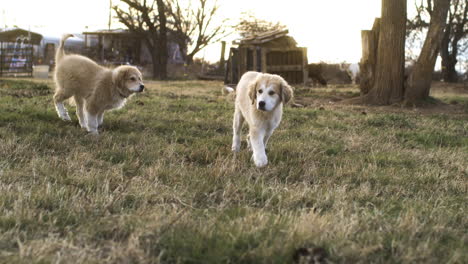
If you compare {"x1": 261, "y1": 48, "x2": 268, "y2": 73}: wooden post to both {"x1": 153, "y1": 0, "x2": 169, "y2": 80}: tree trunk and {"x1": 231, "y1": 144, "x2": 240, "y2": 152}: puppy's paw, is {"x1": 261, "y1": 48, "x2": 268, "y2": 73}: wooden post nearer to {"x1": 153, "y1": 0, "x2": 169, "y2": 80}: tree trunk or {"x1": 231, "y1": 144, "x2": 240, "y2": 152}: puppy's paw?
{"x1": 153, "y1": 0, "x2": 169, "y2": 80}: tree trunk

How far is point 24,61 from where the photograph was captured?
26.9 m

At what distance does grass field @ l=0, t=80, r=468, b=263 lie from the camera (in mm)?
2646

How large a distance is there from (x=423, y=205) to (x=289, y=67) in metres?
19.6

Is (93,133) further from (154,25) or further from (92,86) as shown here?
(154,25)

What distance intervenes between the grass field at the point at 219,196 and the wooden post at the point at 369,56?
643 cm

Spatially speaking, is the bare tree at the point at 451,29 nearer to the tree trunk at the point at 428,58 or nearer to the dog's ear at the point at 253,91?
the tree trunk at the point at 428,58

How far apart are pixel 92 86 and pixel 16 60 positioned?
21.9 metres

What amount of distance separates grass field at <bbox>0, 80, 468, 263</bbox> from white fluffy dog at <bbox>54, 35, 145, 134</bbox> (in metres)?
0.36

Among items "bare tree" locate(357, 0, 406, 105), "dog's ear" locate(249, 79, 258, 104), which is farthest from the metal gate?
"dog's ear" locate(249, 79, 258, 104)

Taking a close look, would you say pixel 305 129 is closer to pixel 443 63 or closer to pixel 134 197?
pixel 134 197

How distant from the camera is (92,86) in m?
7.19

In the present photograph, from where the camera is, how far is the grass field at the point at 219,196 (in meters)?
2.65

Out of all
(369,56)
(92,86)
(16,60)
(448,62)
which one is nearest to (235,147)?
(92,86)

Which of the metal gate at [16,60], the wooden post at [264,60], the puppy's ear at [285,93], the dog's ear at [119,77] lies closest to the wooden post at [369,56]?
the dog's ear at [119,77]
